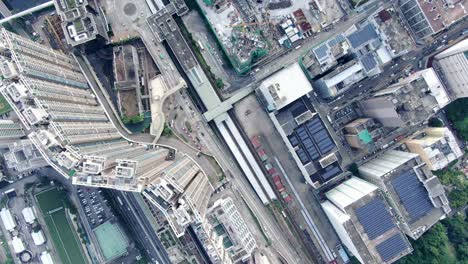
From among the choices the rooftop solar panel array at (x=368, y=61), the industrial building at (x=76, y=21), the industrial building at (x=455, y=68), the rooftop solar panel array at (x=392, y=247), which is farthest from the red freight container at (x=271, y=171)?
the industrial building at (x=76, y=21)

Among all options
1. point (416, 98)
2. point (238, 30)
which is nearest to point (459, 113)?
point (416, 98)

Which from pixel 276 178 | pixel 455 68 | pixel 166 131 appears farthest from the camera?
pixel 276 178

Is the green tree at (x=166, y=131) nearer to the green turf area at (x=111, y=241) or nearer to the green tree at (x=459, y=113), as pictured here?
the green turf area at (x=111, y=241)

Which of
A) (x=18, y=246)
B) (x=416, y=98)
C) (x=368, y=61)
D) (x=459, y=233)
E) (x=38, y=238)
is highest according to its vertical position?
(x=18, y=246)

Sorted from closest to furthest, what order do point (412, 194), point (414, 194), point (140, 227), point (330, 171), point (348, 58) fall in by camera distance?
point (412, 194) < point (414, 194) < point (330, 171) < point (348, 58) < point (140, 227)

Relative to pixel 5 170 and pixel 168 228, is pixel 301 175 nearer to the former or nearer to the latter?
pixel 168 228

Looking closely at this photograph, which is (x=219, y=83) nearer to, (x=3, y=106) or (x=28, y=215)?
(x=3, y=106)
